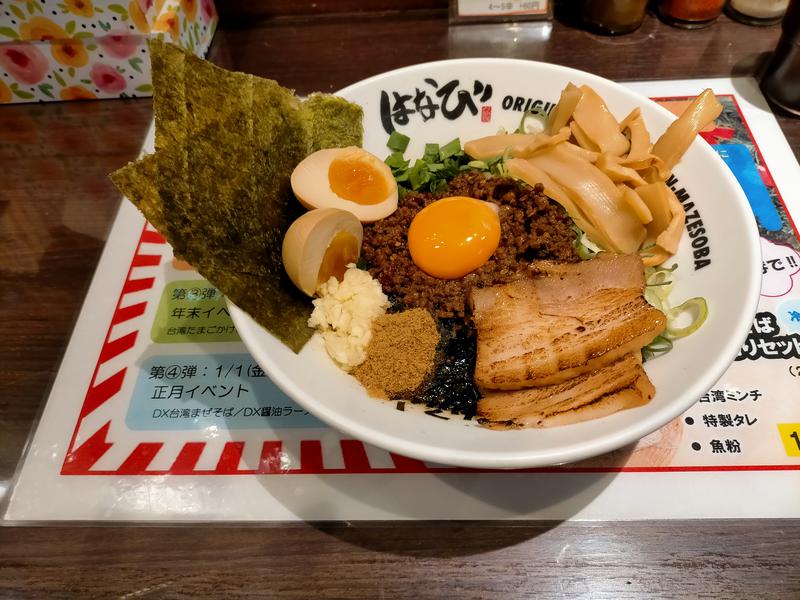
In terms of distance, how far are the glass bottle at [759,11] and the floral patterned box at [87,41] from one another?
3.34 meters

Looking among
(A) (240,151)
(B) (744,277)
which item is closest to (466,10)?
(A) (240,151)

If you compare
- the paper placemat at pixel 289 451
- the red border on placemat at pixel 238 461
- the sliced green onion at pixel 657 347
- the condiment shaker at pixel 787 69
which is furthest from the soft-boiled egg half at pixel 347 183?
the condiment shaker at pixel 787 69

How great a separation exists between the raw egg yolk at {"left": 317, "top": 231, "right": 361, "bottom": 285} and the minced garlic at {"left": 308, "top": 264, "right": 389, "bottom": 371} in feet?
0.12

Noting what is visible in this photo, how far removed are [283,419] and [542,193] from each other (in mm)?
1328

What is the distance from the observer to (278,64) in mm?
3342

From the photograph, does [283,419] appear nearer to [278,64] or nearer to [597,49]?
[278,64]

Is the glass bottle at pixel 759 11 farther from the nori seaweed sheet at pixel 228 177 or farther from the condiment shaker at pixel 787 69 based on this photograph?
the nori seaweed sheet at pixel 228 177

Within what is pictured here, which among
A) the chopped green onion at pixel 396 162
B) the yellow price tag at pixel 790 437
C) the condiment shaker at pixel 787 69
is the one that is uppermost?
the condiment shaker at pixel 787 69

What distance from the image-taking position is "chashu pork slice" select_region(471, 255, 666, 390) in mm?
1569

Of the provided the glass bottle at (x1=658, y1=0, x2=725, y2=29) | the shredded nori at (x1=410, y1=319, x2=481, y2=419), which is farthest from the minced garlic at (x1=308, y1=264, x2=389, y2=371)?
the glass bottle at (x1=658, y1=0, x2=725, y2=29)

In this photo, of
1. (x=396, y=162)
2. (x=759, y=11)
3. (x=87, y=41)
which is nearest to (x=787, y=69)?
(x=759, y=11)

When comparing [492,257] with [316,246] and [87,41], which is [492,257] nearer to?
[316,246]

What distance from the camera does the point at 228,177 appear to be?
1810mm

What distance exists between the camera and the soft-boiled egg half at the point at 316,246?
5.82 ft
